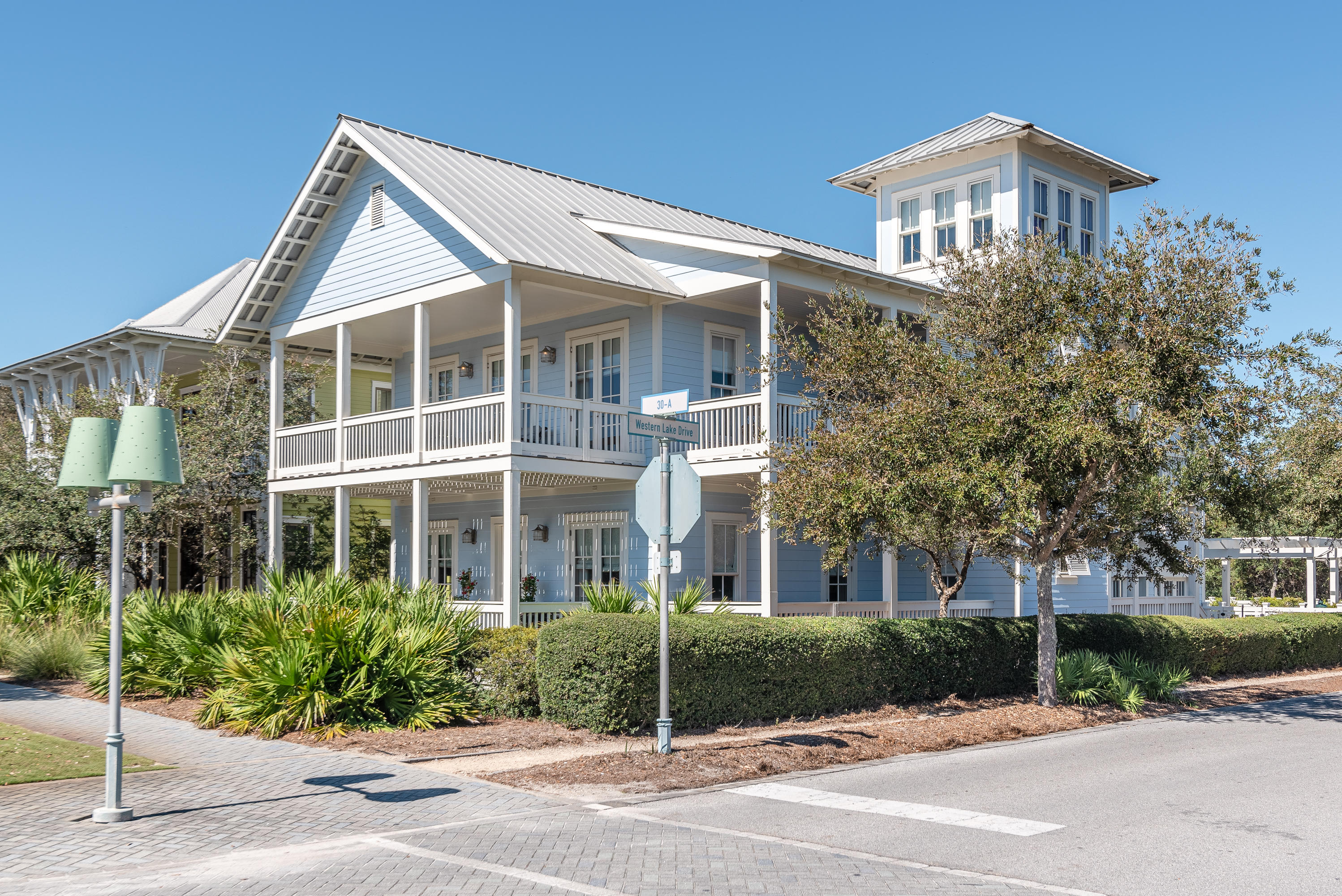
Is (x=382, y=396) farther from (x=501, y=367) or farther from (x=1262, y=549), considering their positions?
(x=1262, y=549)

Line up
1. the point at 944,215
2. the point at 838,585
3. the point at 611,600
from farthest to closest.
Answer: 1. the point at 944,215
2. the point at 838,585
3. the point at 611,600

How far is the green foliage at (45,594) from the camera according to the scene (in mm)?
20125

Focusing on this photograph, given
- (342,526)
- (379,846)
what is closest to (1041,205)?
(342,526)

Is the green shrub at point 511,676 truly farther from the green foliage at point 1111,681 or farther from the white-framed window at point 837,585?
the white-framed window at point 837,585

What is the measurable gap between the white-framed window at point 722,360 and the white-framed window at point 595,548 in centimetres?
281

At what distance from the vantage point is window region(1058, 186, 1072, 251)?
25203 millimetres

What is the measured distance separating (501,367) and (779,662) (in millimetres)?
11673

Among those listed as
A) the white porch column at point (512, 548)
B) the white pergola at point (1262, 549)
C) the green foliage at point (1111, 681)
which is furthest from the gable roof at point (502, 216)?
the white pergola at point (1262, 549)

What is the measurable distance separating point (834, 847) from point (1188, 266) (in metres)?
9.21

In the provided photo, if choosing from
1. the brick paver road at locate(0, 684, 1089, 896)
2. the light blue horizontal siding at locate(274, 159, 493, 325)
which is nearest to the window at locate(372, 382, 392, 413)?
the light blue horizontal siding at locate(274, 159, 493, 325)

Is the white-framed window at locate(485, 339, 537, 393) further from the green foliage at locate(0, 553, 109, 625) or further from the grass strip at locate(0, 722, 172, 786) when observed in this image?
the grass strip at locate(0, 722, 172, 786)

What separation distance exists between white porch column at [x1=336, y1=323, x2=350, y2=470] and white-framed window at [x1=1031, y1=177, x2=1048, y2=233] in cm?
1405

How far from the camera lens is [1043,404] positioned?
1370cm

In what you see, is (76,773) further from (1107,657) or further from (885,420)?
(1107,657)
